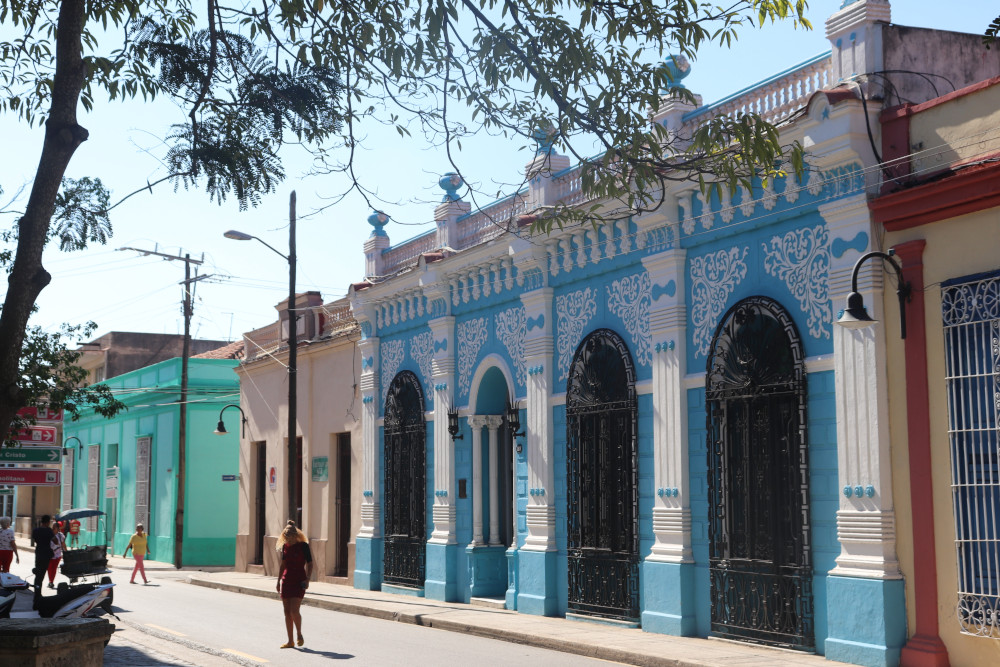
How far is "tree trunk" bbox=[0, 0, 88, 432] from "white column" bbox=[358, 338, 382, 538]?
1686cm

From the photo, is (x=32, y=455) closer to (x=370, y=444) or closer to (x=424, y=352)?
(x=424, y=352)

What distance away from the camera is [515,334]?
19.7 m

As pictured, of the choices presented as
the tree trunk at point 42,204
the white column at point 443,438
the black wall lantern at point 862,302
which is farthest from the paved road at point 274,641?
the tree trunk at point 42,204

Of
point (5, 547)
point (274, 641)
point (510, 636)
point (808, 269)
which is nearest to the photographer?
point (808, 269)

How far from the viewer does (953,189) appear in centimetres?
1180

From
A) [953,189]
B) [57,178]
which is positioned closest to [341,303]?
[953,189]

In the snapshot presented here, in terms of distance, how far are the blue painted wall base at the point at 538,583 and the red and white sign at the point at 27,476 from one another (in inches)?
276

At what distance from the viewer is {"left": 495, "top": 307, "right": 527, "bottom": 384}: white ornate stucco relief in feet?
63.8

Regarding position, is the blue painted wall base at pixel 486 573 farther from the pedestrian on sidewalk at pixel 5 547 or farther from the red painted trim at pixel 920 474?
the red painted trim at pixel 920 474

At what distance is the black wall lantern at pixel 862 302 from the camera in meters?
11.5

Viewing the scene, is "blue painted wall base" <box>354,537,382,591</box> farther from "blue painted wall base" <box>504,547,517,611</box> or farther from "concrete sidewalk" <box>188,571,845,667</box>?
"blue painted wall base" <box>504,547,517,611</box>

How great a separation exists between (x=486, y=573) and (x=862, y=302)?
34.1 feet

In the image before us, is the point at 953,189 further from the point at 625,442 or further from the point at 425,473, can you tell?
the point at 425,473

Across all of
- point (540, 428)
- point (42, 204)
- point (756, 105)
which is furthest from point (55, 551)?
point (42, 204)
